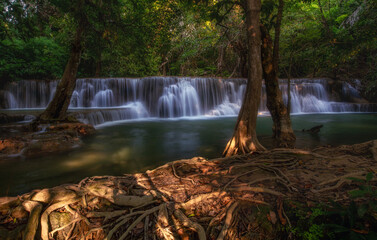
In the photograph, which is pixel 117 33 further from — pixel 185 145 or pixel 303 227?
pixel 303 227

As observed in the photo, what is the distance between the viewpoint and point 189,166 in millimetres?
4129

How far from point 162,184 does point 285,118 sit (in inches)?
176

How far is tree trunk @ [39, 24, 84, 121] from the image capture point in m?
8.69

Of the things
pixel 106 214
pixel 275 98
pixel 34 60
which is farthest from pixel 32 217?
pixel 34 60

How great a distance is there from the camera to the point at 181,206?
2.55 m

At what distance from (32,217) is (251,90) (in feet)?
14.4

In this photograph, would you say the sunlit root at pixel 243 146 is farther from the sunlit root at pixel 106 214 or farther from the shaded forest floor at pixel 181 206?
the sunlit root at pixel 106 214

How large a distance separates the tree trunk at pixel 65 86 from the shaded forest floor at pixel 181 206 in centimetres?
680

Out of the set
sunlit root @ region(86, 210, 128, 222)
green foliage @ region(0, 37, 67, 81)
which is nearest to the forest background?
green foliage @ region(0, 37, 67, 81)

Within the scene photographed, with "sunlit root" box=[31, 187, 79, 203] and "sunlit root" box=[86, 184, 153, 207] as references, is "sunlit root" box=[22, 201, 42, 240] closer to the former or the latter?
"sunlit root" box=[31, 187, 79, 203]

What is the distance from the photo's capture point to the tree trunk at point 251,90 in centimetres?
493

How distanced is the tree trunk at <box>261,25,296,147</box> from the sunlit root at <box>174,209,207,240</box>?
14.7ft

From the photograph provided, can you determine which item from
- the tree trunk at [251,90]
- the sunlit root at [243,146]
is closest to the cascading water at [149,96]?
the sunlit root at [243,146]

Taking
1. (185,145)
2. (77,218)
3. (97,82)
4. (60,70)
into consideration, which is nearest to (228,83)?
(97,82)
